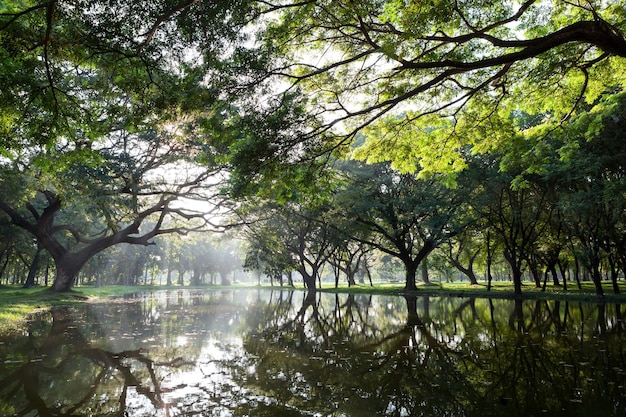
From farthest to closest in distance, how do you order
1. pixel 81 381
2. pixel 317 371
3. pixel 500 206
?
pixel 500 206 < pixel 317 371 < pixel 81 381

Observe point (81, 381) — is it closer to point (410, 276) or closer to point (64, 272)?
point (64, 272)

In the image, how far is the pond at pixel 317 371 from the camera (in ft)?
15.2

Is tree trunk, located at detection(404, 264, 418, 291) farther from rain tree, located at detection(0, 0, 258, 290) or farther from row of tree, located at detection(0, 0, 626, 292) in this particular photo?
rain tree, located at detection(0, 0, 258, 290)

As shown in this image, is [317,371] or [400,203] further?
[400,203]

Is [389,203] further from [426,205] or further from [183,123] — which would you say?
[183,123]

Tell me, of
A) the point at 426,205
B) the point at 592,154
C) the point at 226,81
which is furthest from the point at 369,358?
the point at 426,205

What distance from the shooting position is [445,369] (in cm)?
636

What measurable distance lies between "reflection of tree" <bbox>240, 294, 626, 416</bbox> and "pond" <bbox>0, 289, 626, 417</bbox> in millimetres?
25

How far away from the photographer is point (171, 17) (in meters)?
6.03

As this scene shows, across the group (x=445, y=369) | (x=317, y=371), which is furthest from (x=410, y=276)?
(x=317, y=371)

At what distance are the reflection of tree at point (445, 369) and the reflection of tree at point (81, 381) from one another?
1.73 metres

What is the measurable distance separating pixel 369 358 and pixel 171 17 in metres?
7.21

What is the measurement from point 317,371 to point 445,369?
2.25 meters

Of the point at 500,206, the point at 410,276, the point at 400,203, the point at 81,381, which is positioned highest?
the point at 400,203
